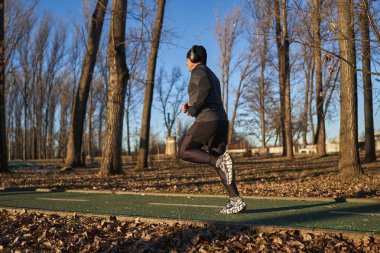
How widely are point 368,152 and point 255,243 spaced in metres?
15.4

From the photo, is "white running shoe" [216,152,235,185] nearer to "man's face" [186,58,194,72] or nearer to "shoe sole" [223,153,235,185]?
"shoe sole" [223,153,235,185]

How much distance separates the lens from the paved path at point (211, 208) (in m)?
4.34

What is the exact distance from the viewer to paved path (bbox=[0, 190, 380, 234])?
4.34 metres

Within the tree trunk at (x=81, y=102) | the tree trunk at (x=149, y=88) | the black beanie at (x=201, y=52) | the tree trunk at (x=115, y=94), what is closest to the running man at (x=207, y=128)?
the black beanie at (x=201, y=52)

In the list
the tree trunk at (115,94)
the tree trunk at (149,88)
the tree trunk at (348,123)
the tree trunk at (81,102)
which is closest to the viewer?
the tree trunk at (348,123)

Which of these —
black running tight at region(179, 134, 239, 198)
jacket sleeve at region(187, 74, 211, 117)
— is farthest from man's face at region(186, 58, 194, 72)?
black running tight at region(179, 134, 239, 198)

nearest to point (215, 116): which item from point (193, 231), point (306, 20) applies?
point (193, 231)

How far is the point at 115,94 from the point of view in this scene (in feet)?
44.8

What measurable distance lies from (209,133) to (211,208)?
130cm

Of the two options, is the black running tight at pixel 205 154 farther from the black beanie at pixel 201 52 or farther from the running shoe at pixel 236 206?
the black beanie at pixel 201 52

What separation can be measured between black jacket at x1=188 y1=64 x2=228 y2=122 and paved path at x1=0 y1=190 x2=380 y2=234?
1183 mm

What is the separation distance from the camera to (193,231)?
395 cm

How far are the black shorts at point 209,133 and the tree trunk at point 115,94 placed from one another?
9096 millimetres

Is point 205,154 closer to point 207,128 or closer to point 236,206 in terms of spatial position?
point 207,128
